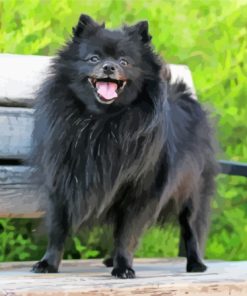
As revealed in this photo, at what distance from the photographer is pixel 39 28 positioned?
302 cm

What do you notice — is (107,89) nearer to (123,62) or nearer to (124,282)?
(123,62)

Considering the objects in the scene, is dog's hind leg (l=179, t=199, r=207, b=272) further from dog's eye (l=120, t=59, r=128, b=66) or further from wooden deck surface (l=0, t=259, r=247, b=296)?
dog's eye (l=120, t=59, r=128, b=66)

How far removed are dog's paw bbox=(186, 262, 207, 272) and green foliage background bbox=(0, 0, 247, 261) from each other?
0.68m

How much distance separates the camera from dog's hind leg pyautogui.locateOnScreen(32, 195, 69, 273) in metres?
2.19

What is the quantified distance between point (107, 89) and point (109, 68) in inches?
3.1

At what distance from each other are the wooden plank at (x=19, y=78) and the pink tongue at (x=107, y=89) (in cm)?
63

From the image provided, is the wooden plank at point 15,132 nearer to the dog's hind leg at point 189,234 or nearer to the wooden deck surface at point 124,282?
the wooden deck surface at point 124,282

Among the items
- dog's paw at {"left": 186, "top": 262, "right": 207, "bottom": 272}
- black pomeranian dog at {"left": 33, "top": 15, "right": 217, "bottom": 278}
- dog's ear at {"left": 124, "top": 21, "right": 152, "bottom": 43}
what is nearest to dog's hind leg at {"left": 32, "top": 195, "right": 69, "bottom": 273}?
black pomeranian dog at {"left": 33, "top": 15, "right": 217, "bottom": 278}

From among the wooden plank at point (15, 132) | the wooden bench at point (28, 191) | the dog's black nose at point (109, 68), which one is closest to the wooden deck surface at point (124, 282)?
the wooden bench at point (28, 191)

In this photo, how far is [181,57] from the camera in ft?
11.1

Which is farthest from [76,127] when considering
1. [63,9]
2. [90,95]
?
[63,9]

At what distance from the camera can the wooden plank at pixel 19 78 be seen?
2.66 m

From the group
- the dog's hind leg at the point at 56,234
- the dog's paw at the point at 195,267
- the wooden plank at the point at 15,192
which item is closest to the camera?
the dog's hind leg at the point at 56,234

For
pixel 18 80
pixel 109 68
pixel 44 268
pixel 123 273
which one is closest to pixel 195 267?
pixel 123 273
